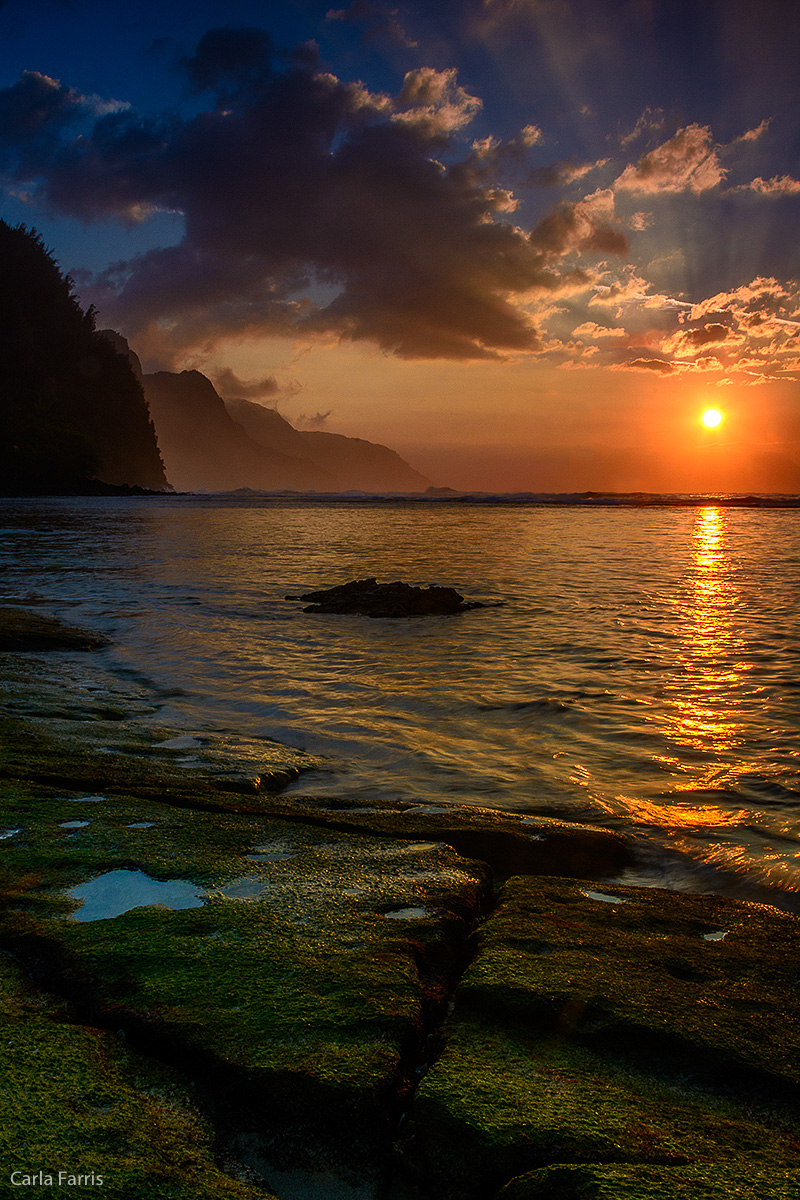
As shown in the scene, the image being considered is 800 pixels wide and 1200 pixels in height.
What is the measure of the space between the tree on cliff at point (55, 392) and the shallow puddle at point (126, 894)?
9149 centimetres

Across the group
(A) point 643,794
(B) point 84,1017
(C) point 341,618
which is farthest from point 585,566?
(B) point 84,1017

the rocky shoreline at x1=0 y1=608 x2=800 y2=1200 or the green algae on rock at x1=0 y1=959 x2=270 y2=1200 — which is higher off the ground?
the green algae on rock at x1=0 y1=959 x2=270 y2=1200

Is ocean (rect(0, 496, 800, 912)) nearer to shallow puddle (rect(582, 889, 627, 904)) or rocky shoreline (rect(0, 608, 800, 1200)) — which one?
shallow puddle (rect(582, 889, 627, 904))

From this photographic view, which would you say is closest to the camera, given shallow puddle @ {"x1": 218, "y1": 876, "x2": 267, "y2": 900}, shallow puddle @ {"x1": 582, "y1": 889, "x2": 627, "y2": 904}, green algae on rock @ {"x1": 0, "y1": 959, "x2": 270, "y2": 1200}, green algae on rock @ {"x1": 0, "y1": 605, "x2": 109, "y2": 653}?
green algae on rock @ {"x1": 0, "y1": 959, "x2": 270, "y2": 1200}

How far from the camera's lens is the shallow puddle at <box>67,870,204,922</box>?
2.40m

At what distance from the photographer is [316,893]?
263 cm

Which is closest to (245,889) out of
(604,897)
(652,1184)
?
(604,897)

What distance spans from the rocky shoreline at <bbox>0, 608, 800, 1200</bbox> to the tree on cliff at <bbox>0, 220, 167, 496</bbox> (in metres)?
91.6

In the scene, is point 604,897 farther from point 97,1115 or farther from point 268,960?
point 97,1115

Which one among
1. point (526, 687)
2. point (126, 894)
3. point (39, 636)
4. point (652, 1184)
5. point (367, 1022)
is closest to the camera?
point (652, 1184)

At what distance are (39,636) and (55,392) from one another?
10532cm

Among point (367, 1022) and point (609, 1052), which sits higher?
point (367, 1022)

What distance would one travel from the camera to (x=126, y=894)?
254cm

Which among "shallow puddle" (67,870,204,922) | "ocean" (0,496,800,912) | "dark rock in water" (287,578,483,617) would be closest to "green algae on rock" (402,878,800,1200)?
"shallow puddle" (67,870,204,922)
